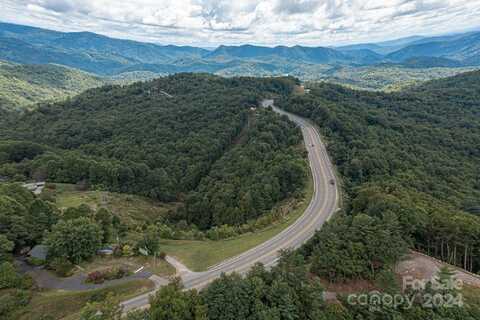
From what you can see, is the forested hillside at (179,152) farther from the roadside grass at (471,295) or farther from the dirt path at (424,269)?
the roadside grass at (471,295)

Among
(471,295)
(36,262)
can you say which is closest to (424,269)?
(471,295)

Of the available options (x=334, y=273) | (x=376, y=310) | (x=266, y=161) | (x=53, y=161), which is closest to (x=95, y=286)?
(x=334, y=273)

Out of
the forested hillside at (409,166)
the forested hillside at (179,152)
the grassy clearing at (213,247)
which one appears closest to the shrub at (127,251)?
the grassy clearing at (213,247)

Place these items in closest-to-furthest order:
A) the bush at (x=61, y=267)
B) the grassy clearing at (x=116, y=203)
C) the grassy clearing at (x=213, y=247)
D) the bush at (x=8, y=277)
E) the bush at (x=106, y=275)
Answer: the bush at (x=8, y=277)
the bush at (x=106, y=275)
the bush at (x=61, y=267)
the grassy clearing at (x=213, y=247)
the grassy clearing at (x=116, y=203)

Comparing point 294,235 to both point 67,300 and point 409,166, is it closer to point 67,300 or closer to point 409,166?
point 67,300

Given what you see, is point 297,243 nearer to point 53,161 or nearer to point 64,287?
point 64,287
